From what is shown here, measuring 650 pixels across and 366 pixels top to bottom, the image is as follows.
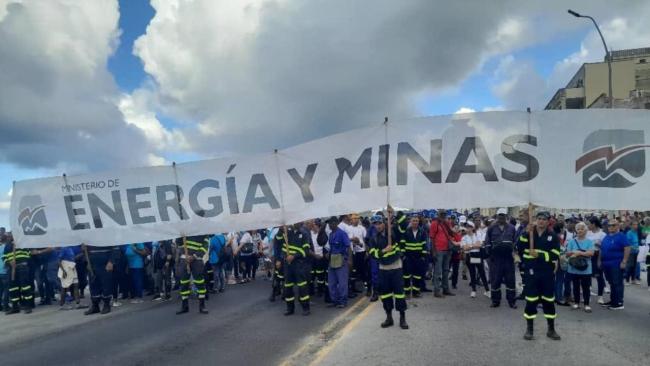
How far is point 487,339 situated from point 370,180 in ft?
9.55

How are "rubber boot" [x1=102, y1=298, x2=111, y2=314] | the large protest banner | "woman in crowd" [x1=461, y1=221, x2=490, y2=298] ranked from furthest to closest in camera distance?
"woman in crowd" [x1=461, y1=221, x2=490, y2=298] → "rubber boot" [x1=102, y1=298, x2=111, y2=314] → the large protest banner

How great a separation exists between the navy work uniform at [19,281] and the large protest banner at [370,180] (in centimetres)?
280

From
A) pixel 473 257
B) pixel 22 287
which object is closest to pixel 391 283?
pixel 473 257

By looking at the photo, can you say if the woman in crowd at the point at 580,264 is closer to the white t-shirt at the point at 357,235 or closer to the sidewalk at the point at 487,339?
the sidewalk at the point at 487,339

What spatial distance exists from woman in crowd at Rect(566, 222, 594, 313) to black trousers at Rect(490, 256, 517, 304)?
1.10 meters

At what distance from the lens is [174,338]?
8219mm

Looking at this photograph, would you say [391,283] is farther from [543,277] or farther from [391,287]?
[543,277]

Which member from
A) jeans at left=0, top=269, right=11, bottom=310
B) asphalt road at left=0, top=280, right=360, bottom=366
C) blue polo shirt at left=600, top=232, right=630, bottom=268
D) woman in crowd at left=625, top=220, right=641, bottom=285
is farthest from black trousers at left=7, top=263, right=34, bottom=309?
woman in crowd at left=625, top=220, right=641, bottom=285

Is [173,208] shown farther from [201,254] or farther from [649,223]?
[649,223]

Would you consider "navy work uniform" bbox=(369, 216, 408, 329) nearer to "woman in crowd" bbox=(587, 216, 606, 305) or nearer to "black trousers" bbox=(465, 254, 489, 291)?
"black trousers" bbox=(465, 254, 489, 291)

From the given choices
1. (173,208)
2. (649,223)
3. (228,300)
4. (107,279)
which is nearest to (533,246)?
(173,208)

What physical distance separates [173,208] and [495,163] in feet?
18.2

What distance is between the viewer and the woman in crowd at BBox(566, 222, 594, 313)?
31.6 ft

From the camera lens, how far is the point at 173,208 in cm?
899
